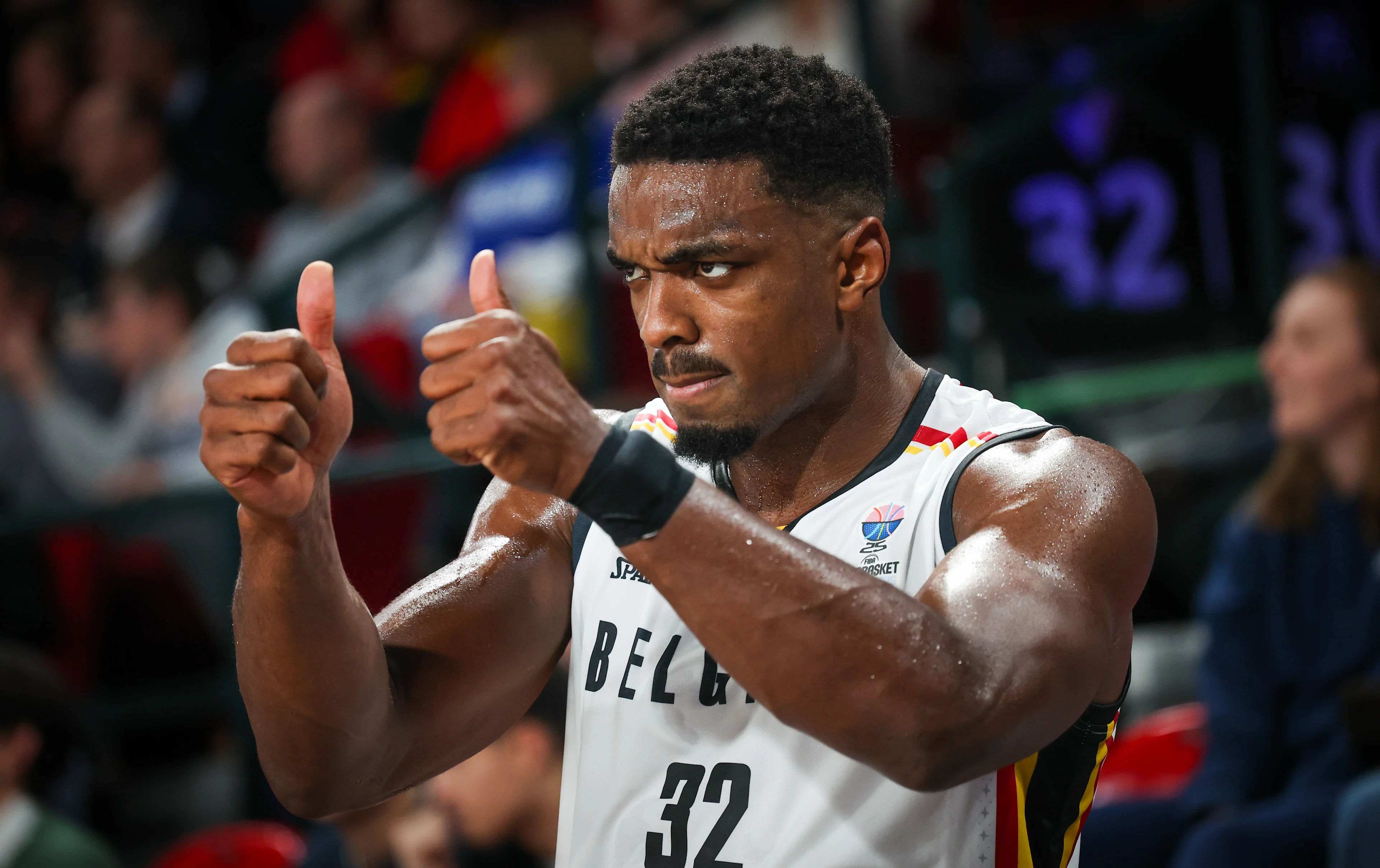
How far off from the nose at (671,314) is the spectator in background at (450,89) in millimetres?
5239

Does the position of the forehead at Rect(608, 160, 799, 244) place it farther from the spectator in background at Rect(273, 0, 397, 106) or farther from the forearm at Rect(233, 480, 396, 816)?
the spectator in background at Rect(273, 0, 397, 106)

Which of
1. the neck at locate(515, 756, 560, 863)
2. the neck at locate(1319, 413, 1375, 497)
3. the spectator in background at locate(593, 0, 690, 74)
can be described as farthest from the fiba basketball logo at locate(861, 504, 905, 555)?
the spectator in background at locate(593, 0, 690, 74)

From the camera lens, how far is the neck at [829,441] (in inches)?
95.0

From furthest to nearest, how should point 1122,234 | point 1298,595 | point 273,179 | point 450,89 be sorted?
point 273,179
point 450,89
point 1122,234
point 1298,595

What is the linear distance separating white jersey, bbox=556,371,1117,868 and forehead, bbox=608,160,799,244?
34cm

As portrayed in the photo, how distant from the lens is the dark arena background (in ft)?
16.7

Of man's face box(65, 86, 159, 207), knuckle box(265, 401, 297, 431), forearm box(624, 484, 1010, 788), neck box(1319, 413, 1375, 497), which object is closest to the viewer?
forearm box(624, 484, 1010, 788)

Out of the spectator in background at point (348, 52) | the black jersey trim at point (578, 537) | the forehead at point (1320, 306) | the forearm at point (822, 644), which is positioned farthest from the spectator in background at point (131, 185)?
the forearm at point (822, 644)

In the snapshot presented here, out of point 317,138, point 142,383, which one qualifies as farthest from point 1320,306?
point 142,383

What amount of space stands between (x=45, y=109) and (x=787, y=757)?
370 inches

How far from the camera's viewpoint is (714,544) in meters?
1.84

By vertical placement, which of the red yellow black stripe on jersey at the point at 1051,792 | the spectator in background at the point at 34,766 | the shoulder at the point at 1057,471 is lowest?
the spectator in background at the point at 34,766

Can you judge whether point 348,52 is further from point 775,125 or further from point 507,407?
point 507,407

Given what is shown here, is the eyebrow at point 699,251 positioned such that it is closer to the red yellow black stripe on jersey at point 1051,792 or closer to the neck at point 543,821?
the red yellow black stripe on jersey at point 1051,792
